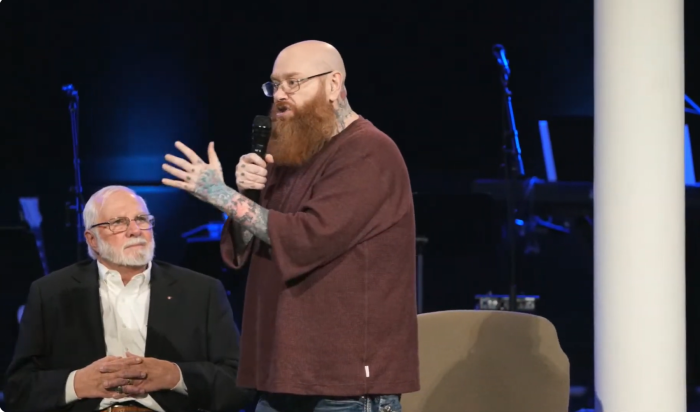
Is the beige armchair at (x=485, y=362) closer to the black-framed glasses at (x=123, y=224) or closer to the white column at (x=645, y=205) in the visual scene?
the white column at (x=645, y=205)

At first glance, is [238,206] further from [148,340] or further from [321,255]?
[148,340]

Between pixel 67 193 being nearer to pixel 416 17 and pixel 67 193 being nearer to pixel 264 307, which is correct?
pixel 416 17

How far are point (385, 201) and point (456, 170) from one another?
508 cm

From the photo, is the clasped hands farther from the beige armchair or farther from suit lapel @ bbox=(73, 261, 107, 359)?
the beige armchair

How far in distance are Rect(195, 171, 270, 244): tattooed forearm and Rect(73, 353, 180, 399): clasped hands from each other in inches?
47.4

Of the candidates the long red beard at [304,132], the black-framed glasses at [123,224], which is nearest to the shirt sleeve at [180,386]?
the black-framed glasses at [123,224]

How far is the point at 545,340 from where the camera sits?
3.17 metres

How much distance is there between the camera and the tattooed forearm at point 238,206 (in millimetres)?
2244

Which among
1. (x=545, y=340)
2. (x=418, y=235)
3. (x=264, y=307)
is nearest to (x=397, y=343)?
(x=264, y=307)

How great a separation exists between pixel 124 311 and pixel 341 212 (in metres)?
1.60

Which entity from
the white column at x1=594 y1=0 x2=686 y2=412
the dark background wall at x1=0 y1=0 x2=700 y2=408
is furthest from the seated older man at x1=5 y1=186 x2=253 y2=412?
the dark background wall at x1=0 y1=0 x2=700 y2=408

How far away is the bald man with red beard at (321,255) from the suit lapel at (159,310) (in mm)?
1131

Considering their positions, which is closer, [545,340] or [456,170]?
[545,340]

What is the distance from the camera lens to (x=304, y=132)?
236 cm
